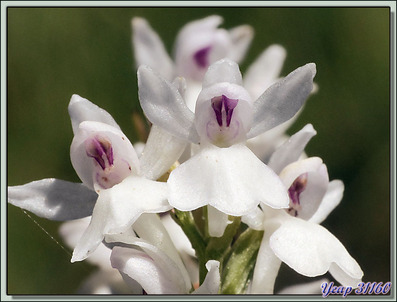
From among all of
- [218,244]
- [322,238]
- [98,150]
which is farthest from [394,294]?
[98,150]

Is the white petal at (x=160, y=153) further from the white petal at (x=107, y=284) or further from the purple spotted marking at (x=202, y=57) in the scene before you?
the purple spotted marking at (x=202, y=57)

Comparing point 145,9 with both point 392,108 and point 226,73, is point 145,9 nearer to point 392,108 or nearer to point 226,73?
point 392,108

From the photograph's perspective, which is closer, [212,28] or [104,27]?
[212,28]

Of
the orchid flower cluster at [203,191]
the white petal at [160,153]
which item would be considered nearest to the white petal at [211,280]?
the orchid flower cluster at [203,191]

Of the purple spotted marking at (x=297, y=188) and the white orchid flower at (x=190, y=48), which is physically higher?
the white orchid flower at (x=190, y=48)

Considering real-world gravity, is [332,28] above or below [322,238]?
above

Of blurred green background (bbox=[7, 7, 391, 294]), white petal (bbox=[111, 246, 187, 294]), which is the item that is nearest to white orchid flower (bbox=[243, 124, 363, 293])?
white petal (bbox=[111, 246, 187, 294])

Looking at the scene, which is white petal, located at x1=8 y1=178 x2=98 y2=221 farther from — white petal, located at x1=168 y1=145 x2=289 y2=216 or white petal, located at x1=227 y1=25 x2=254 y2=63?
white petal, located at x1=227 y1=25 x2=254 y2=63

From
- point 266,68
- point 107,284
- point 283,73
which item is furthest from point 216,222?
point 283,73
